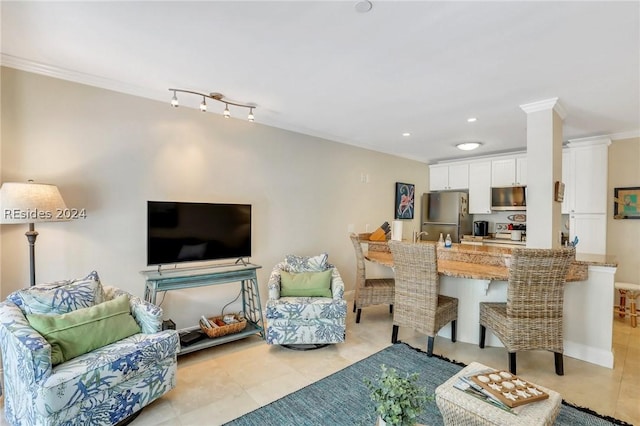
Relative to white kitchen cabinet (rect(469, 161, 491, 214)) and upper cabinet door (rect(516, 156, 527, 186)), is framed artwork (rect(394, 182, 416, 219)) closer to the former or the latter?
white kitchen cabinet (rect(469, 161, 491, 214))

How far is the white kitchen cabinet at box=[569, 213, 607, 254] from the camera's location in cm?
411

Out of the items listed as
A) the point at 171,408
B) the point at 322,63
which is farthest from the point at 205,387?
the point at 322,63

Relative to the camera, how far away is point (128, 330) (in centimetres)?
217

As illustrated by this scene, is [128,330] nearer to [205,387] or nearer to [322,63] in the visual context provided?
[205,387]

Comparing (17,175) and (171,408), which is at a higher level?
(17,175)

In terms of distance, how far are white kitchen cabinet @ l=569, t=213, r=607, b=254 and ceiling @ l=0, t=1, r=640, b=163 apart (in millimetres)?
1442

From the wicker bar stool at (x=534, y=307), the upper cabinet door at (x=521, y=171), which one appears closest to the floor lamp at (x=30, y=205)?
the wicker bar stool at (x=534, y=307)

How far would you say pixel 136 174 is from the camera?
2.96 m

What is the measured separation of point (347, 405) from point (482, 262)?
84.1 inches

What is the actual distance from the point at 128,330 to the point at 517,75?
11.6ft

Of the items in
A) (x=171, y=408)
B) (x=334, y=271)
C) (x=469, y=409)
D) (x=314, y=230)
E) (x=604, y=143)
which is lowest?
(x=171, y=408)

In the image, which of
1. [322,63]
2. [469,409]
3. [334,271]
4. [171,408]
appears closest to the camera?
[469,409]

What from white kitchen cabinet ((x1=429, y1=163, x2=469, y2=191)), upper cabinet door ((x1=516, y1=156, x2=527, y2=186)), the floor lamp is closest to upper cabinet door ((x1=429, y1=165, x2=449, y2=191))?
white kitchen cabinet ((x1=429, y1=163, x2=469, y2=191))

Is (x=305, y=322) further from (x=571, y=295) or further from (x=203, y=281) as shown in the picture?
(x=571, y=295)
